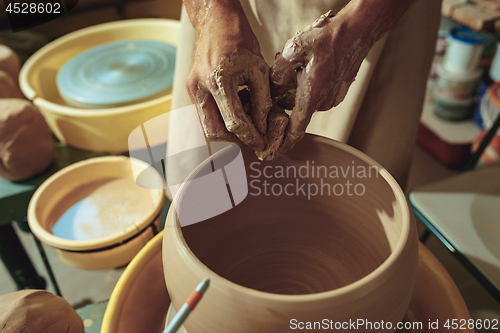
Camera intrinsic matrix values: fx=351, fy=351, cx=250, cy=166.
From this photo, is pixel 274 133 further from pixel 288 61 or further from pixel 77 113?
pixel 77 113

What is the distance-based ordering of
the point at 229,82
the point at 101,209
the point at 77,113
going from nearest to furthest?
the point at 229,82
the point at 101,209
the point at 77,113

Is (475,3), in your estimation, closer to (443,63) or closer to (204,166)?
(443,63)

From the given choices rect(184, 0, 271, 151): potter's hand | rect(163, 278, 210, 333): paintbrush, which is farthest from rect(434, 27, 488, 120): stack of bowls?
rect(163, 278, 210, 333): paintbrush

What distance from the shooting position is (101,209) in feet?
3.07

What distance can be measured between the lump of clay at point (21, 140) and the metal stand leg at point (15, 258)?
165 millimetres

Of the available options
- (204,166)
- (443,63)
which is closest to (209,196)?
(204,166)

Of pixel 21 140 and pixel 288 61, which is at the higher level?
pixel 288 61

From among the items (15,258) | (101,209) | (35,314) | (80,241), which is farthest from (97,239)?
(15,258)

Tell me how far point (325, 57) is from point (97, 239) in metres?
0.62

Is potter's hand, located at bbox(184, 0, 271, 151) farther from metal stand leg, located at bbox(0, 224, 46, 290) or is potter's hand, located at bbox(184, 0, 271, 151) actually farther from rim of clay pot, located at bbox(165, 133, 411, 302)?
metal stand leg, located at bbox(0, 224, 46, 290)

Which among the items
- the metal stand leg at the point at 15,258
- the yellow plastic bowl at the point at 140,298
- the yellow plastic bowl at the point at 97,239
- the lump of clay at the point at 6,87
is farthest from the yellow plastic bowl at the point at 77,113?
the yellow plastic bowl at the point at 140,298

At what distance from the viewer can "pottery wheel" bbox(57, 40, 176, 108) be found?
119 centimetres

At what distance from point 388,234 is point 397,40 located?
45cm

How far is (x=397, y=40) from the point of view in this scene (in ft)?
2.46
